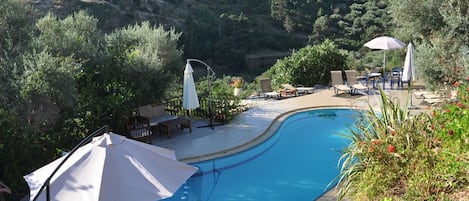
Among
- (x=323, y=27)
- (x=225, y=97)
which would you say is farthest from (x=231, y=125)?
(x=323, y=27)

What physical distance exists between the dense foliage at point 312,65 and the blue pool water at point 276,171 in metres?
4.51

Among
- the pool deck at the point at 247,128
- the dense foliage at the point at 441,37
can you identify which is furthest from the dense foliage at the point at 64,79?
the dense foliage at the point at 441,37

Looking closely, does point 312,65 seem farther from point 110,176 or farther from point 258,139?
point 110,176

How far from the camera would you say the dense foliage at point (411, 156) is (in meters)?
4.32

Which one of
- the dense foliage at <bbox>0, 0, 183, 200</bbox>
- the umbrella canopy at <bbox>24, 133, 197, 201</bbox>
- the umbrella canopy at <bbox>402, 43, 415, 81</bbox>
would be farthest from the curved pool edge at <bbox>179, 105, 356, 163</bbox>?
the umbrella canopy at <bbox>24, 133, 197, 201</bbox>

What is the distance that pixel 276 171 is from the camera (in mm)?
8773

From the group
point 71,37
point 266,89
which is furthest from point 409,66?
point 71,37

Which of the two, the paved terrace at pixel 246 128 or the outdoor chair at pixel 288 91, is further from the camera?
the outdoor chair at pixel 288 91

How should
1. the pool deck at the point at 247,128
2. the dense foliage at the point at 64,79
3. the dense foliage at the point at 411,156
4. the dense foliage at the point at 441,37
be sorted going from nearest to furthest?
the dense foliage at the point at 411,156, the dense foliage at the point at 64,79, the dense foliage at the point at 441,37, the pool deck at the point at 247,128

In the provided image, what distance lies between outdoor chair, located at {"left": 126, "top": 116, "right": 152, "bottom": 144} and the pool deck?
36 centimetres

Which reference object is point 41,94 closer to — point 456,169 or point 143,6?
point 456,169

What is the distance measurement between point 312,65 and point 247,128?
5933 millimetres

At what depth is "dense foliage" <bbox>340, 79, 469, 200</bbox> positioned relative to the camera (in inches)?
170

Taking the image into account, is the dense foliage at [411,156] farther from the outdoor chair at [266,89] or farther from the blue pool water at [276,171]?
the outdoor chair at [266,89]
